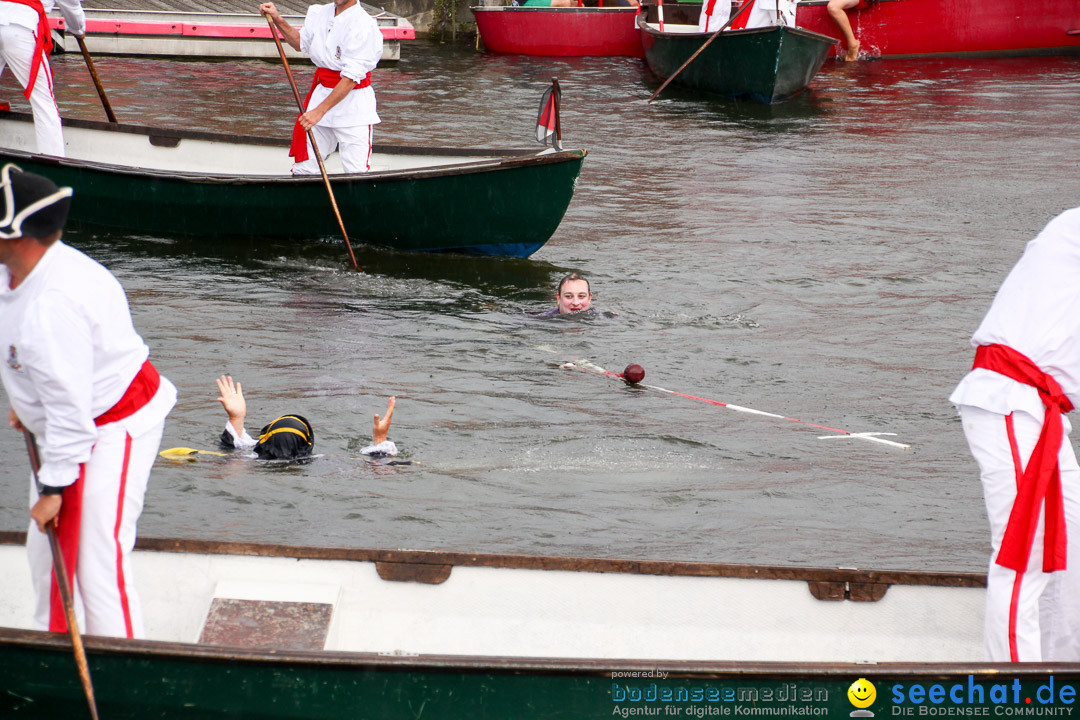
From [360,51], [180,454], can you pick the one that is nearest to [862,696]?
[180,454]

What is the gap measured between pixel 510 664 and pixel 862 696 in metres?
1.12

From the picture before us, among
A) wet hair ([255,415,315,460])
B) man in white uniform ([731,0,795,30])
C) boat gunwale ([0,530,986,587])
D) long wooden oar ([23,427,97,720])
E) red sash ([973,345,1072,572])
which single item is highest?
man in white uniform ([731,0,795,30])

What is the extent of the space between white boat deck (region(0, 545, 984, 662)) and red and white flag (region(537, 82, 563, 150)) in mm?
6615

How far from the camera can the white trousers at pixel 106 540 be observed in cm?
363

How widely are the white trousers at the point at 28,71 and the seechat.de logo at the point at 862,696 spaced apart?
29.5ft

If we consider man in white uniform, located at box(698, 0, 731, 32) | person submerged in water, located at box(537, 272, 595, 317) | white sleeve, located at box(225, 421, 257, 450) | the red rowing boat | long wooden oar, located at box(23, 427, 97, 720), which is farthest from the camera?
the red rowing boat

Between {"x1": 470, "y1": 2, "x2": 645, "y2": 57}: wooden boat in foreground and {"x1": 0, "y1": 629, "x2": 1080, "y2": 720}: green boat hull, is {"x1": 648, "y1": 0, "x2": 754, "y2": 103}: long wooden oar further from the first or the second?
{"x1": 0, "y1": 629, "x2": 1080, "y2": 720}: green boat hull

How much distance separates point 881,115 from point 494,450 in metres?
13.6

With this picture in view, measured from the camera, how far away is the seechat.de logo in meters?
3.69

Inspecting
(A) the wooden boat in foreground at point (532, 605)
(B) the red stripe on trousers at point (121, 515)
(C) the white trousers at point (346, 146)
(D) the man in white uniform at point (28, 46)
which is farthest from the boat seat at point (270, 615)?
(D) the man in white uniform at point (28, 46)

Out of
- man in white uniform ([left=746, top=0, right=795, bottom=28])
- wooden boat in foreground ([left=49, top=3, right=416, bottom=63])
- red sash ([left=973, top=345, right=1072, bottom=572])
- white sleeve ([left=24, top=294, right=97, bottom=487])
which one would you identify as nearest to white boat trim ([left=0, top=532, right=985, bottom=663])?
red sash ([left=973, top=345, right=1072, bottom=572])

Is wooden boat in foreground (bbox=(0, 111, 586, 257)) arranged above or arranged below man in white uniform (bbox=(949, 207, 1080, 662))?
below

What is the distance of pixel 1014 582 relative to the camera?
12.9ft

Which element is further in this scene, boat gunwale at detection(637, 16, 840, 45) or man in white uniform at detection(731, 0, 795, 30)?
man in white uniform at detection(731, 0, 795, 30)
